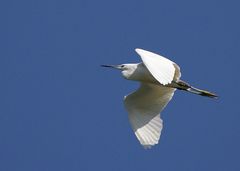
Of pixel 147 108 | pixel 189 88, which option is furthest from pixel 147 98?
pixel 189 88

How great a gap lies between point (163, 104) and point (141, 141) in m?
1.10

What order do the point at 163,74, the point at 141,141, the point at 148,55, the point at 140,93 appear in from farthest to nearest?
the point at 140,93, the point at 141,141, the point at 148,55, the point at 163,74

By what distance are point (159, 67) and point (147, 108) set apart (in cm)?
241

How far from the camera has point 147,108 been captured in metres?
14.5

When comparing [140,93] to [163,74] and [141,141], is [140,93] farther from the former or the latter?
[163,74]

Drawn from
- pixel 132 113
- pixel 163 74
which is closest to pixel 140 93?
pixel 132 113

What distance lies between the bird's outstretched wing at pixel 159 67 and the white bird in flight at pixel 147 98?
0.24 m

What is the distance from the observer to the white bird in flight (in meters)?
13.9

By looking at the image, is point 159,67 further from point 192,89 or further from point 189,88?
point 192,89

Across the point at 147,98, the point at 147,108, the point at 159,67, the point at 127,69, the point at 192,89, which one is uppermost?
→ the point at 159,67

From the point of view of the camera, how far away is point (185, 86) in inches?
556

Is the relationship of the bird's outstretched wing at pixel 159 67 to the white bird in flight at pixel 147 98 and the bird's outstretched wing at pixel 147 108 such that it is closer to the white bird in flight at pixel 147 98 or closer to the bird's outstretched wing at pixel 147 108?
the white bird in flight at pixel 147 98

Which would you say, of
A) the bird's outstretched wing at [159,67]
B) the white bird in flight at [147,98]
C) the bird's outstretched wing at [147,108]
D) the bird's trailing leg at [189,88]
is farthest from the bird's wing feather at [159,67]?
the bird's outstretched wing at [147,108]

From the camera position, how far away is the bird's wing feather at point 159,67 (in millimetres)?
11828
